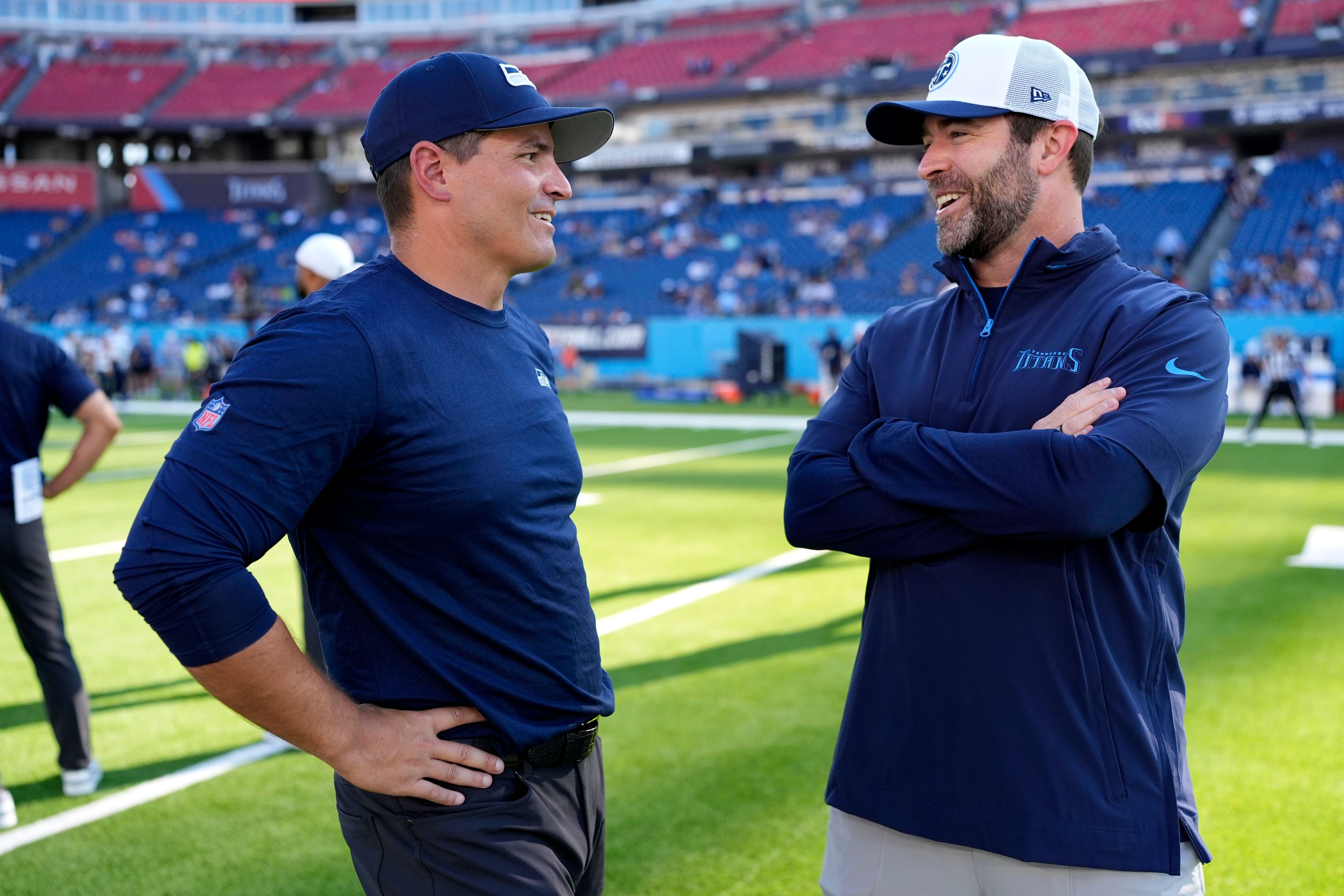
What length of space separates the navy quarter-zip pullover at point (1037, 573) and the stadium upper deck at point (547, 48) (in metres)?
38.4

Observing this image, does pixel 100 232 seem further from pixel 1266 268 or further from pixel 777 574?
pixel 777 574

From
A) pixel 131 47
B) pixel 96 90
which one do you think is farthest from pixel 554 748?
pixel 131 47

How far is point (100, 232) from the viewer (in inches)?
1922

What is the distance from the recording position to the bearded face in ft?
7.96

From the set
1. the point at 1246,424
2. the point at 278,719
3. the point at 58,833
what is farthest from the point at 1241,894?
the point at 1246,424

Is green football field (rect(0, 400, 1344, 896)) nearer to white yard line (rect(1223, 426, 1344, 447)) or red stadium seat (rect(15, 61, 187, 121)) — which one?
white yard line (rect(1223, 426, 1344, 447))

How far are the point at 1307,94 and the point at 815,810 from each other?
3597 centimetres

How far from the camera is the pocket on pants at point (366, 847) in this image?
7.25ft

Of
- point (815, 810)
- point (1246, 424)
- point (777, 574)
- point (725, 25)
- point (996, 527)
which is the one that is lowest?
point (1246, 424)

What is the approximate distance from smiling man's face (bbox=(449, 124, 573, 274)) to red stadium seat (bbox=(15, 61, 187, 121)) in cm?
5670

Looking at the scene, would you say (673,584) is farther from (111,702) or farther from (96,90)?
(96,90)

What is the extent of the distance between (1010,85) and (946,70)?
0.18 meters

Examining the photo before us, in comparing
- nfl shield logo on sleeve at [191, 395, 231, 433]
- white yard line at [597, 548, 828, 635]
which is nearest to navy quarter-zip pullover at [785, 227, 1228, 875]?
nfl shield logo on sleeve at [191, 395, 231, 433]

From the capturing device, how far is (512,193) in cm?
230
